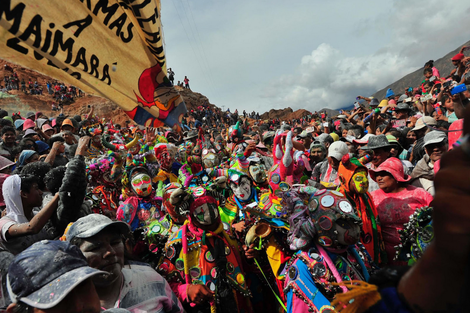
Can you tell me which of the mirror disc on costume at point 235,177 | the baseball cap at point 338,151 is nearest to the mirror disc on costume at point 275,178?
the mirror disc on costume at point 235,177

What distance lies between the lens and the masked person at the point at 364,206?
314 cm

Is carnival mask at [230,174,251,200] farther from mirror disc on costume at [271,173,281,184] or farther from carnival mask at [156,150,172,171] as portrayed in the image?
carnival mask at [156,150,172,171]

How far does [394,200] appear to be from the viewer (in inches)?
128

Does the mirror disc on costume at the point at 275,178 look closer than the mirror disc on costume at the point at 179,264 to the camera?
No

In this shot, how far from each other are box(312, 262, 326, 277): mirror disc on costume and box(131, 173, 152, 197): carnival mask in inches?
134

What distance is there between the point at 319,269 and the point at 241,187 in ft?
8.30

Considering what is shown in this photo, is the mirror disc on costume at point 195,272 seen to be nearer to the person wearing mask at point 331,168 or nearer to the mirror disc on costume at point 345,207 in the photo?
the mirror disc on costume at point 345,207

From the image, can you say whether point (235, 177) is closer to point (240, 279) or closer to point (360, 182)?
point (240, 279)

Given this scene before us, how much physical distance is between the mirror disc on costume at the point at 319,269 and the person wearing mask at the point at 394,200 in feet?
4.08

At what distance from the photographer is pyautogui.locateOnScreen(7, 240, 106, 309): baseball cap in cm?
131

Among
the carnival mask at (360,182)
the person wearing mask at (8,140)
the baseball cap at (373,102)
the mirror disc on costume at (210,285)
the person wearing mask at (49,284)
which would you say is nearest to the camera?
the person wearing mask at (49,284)

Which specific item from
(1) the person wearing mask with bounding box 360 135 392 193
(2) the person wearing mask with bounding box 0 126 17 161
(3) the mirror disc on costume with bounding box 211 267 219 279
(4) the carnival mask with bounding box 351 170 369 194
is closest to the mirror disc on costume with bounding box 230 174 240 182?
(3) the mirror disc on costume with bounding box 211 267 219 279

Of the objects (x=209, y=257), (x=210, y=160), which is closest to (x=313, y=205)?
(x=209, y=257)

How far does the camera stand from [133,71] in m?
2.82
